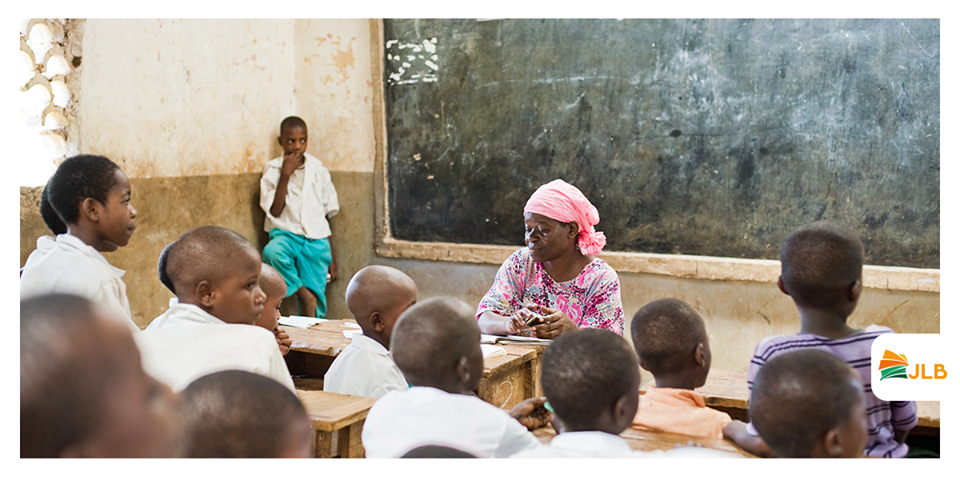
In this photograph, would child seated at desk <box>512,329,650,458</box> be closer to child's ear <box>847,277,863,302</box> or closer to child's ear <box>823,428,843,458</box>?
child's ear <box>823,428,843,458</box>

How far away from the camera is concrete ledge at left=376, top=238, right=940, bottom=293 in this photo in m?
4.23

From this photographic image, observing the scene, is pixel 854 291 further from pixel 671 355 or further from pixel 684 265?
pixel 684 265

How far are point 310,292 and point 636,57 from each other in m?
2.81

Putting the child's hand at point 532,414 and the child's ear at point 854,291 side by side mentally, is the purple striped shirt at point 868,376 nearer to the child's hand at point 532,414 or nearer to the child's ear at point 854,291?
the child's ear at point 854,291

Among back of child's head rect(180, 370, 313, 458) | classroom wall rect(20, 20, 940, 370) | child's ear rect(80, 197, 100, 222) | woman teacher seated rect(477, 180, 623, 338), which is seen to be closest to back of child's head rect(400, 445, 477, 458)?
back of child's head rect(180, 370, 313, 458)

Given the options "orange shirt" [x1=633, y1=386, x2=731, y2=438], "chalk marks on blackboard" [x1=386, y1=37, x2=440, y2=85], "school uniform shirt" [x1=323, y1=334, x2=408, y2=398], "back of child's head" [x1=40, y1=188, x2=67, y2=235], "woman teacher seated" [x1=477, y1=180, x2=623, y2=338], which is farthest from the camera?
"chalk marks on blackboard" [x1=386, y1=37, x2=440, y2=85]

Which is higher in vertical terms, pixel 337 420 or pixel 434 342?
pixel 434 342

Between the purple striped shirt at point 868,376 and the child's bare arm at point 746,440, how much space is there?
13 centimetres

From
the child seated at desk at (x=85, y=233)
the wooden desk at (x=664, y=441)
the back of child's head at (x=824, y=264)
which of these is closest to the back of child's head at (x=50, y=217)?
the child seated at desk at (x=85, y=233)

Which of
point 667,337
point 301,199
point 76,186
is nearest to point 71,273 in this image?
point 76,186

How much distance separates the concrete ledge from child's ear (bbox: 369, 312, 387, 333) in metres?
2.72

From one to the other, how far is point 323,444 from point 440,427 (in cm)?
54

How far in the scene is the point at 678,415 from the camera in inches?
74.1

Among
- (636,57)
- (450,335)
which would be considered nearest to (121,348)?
(450,335)
